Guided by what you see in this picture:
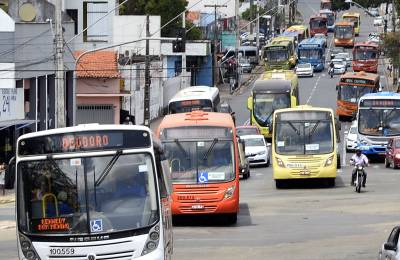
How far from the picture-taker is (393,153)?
45.8 m

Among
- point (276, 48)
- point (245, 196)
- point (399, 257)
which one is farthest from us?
point (276, 48)

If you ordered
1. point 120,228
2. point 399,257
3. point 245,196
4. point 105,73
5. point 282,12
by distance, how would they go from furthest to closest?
point 282,12, point 105,73, point 245,196, point 120,228, point 399,257

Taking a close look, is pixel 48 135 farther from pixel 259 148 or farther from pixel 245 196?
pixel 259 148

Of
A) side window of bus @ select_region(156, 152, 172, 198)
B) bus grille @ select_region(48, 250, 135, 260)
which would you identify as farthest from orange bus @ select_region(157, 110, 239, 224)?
bus grille @ select_region(48, 250, 135, 260)

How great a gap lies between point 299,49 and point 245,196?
65174 mm

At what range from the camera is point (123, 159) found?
632 inches

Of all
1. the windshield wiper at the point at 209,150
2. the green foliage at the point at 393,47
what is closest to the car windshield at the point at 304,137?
the windshield wiper at the point at 209,150

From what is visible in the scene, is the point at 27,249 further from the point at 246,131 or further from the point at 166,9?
the point at 166,9

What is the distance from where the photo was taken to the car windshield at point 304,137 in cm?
3728

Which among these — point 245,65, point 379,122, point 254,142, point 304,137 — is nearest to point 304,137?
point 304,137

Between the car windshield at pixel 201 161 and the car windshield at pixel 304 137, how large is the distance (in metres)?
11.2

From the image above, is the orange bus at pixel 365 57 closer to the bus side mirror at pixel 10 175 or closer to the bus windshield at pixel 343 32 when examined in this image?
the bus windshield at pixel 343 32


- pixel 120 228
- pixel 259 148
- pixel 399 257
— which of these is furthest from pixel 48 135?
pixel 259 148

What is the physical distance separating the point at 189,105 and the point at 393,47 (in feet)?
128
